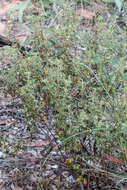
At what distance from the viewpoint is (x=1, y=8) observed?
15.4 feet

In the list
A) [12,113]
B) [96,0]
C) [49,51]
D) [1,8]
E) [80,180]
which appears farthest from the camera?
[1,8]

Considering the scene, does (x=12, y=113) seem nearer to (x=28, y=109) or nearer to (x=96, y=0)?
(x=28, y=109)

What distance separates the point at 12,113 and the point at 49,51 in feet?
1.93

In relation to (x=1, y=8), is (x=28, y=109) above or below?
below

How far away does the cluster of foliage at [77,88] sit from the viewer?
1.73m

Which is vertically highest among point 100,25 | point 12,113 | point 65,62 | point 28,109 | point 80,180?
point 100,25

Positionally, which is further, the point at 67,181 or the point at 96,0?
the point at 96,0

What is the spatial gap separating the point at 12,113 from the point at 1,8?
109 inches

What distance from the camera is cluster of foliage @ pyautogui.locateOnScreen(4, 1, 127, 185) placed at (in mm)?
1729

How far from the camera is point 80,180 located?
1.91 metres

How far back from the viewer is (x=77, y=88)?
Result: 77.5 inches

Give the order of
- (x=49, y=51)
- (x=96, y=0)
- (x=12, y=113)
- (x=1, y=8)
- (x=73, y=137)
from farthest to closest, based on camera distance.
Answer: (x=1, y=8)
(x=96, y=0)
(x=12, y=113)
(x=49, y=51)
(x=73, y=137)

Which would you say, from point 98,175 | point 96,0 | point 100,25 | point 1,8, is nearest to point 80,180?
point 98,175

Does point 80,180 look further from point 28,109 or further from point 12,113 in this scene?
point 12,113
